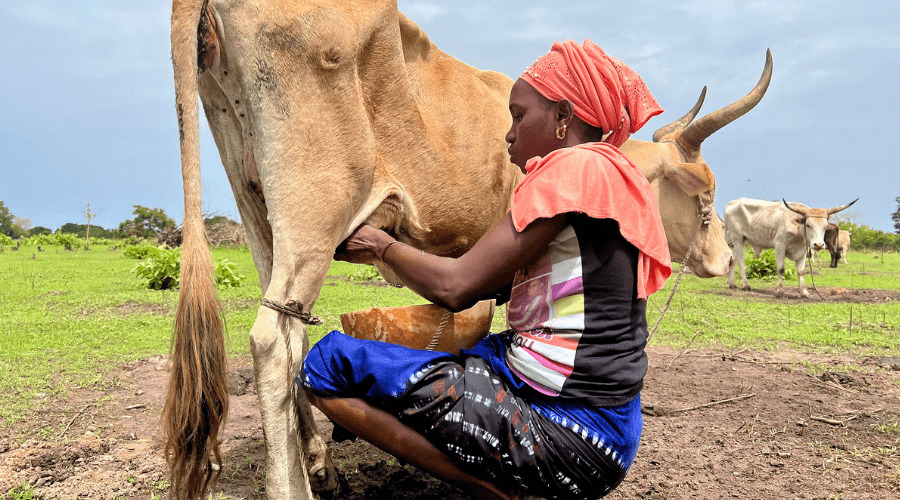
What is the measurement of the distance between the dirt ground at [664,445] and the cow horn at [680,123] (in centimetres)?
201

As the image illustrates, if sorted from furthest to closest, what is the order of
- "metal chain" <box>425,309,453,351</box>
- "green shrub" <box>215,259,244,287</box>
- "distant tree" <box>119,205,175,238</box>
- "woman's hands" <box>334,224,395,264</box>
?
"distant tree" <box>119,205,175,238</box>, "green shrub" <box>215,259,244,287</box>, "metal chain" <box>425,309,453,351</box>, "woman's hands" <box>334,224,395,264</box>

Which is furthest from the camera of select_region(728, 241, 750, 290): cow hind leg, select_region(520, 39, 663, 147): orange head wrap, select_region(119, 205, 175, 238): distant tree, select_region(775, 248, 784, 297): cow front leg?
select_region(119, 205, 175, 238): distant tree

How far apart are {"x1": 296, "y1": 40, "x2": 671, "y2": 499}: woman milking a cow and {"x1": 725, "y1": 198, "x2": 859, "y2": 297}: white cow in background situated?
11639mm

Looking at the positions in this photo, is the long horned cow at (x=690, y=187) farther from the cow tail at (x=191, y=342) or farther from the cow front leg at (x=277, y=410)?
the cow tail at (x=191, y=342)

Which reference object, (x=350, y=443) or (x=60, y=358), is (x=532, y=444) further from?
(x=60, y=358)

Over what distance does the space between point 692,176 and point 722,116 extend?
63cm

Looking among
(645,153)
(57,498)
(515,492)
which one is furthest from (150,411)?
(645,153)

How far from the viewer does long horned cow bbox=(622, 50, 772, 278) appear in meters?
4.35

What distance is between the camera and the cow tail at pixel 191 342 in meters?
2.22

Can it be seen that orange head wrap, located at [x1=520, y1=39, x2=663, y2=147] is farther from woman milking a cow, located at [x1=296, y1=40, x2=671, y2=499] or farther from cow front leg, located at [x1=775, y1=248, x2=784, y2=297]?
cow front leg, located at [x1=775, y1=248, x2=784, y2=297]

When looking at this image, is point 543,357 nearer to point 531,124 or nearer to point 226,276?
point 531,124

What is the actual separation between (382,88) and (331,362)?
4.62 ft

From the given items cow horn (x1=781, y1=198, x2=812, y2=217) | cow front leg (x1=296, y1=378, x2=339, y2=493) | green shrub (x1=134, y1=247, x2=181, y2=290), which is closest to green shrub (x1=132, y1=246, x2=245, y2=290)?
green shrub (x1=134, y1=247, x2=181, y2=290)

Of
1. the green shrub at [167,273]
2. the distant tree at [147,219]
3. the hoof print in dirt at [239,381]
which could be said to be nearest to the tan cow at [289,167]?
the hoof print in dirt at [239,381]
